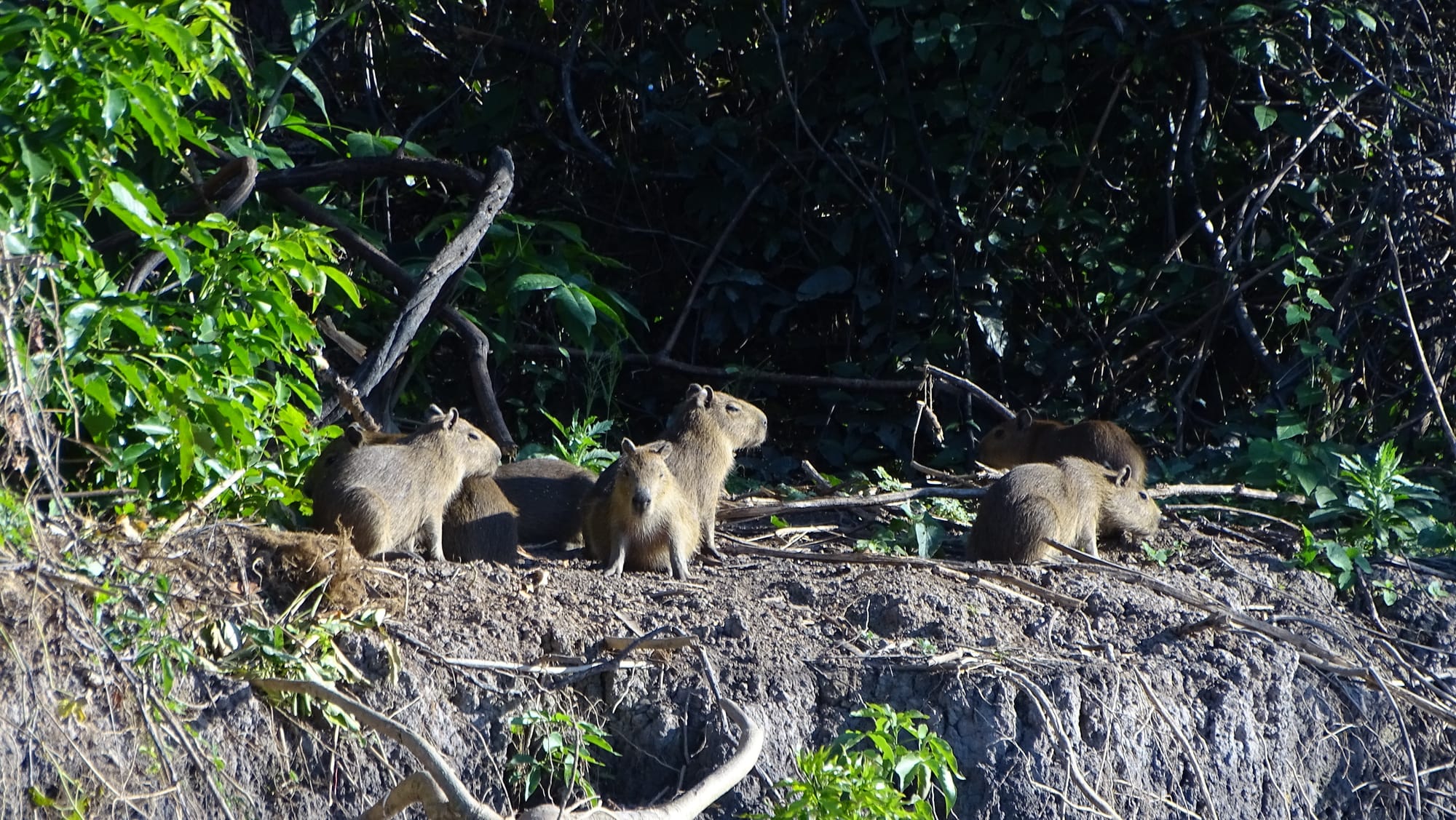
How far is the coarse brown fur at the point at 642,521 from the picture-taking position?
5117 millimetres

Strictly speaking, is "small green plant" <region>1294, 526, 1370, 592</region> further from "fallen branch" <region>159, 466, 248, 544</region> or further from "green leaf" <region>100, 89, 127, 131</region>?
"green leaf" <region>100, 89, 127, 131</region>

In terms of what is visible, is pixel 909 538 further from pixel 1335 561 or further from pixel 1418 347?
pixel 1418 347

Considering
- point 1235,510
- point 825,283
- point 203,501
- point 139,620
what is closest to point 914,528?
point 1235,510

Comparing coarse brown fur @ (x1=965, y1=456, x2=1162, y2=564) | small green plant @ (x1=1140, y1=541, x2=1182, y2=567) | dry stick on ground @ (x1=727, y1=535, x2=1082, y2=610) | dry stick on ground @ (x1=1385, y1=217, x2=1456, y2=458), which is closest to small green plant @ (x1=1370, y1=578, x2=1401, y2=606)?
small green plant @ (x1=1140, y1=541, x2=1182, y2=567)

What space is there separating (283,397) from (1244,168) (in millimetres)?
4854

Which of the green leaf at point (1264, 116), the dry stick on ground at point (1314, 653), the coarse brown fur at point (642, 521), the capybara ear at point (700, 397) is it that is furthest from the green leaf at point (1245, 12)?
the coarse brown fur at point (642, 521)

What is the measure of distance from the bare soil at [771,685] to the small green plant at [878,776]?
17 cm

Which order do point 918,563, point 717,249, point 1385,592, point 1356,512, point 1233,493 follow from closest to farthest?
point 918,563
point 1385,592
point 1356,512
point 1233,493
point 717,249

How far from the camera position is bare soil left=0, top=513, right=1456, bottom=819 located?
139 inches

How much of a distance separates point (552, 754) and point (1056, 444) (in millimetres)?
3548

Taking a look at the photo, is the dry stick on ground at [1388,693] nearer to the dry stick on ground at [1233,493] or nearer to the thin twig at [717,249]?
the dry stick on ground at [1233,493]

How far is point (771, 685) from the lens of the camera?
412 centimetres

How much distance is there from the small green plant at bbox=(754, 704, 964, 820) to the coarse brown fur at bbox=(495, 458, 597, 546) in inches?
75.3

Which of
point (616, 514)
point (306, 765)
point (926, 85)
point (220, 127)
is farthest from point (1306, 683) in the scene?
point (220, 127)
